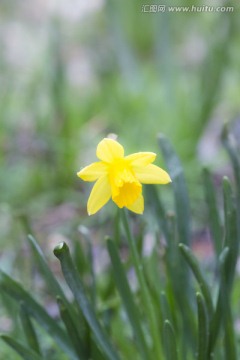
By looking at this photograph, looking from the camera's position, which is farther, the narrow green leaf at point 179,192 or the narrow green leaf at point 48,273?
the narrow green leaf at point 179,192

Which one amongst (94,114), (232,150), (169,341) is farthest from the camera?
(94,114)

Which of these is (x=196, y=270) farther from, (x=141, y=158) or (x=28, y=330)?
(x=28, y=330)

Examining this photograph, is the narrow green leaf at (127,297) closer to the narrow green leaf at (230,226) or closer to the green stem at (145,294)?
the green stem at (145,294)

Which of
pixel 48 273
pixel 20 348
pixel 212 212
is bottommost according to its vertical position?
pixel 20 348

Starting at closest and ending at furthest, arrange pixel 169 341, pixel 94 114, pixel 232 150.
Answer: pixel 169 341
pixel 232 150
pixel 94 114

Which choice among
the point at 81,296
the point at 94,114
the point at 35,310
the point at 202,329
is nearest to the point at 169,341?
the point at 202,329

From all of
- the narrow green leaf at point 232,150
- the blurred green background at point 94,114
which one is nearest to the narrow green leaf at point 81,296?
the narrow green leaf at point 232,150

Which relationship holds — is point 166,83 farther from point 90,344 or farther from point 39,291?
point 90,344

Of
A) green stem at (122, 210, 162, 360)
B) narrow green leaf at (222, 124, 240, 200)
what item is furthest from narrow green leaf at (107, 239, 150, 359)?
narrow green leaf at (222, 124, 240, 200)
